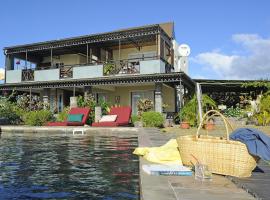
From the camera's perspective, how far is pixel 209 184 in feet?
13.3

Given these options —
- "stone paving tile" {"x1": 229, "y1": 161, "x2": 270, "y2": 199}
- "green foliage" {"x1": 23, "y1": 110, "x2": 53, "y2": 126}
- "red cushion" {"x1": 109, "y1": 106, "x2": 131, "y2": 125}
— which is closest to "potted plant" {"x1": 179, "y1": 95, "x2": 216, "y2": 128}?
"red cushion" {"x1": 109, "y1": 106, "x2": 131, "y2": 125}

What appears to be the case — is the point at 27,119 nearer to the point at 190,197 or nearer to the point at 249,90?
the point at 249,90

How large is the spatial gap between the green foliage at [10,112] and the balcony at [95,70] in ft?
9.93

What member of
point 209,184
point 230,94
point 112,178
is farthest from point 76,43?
point 209,184

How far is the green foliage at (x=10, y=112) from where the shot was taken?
Result: 21703mm

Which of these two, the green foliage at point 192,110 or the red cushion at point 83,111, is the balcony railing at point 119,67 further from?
the green foliage at point 192,110

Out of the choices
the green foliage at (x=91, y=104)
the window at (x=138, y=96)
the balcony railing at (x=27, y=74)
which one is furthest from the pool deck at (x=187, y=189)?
the balcony railing at (x=27, y=74)

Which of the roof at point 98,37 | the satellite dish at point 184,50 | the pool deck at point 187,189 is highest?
the roof at point 98,37

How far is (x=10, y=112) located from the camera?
2189 centimetres

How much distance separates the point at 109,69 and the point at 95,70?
94 cm

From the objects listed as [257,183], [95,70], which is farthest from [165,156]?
[95,70]

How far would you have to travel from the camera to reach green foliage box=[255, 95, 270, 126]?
56.9ft

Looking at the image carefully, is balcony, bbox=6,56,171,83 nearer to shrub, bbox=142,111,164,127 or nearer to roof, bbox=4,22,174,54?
roof, bbox=4,22,174,54

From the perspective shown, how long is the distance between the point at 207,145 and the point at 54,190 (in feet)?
7.30
